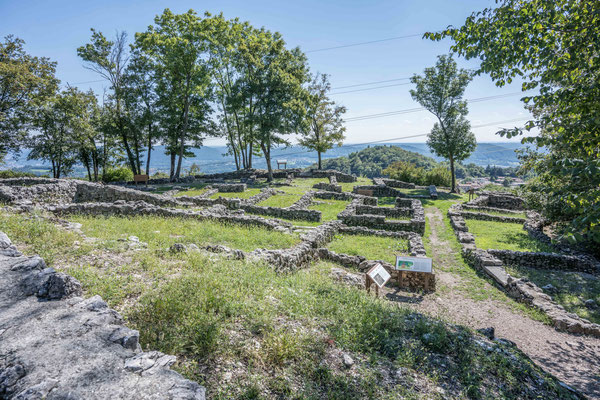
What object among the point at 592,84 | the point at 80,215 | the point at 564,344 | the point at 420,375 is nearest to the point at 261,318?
the point at 420,375

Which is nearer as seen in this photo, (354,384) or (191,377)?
(191,377)

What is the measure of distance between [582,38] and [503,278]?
779 cm

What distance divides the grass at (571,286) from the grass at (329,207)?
966cm

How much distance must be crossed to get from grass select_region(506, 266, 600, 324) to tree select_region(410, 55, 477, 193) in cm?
2161

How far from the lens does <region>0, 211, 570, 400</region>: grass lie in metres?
3.88

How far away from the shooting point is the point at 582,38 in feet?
19.2

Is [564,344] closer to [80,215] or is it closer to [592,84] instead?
[592,84]

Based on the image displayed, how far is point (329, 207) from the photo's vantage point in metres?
21.0

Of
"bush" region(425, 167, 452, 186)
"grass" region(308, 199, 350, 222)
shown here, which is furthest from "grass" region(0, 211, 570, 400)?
"bush" region(425, 167, 452, 186)

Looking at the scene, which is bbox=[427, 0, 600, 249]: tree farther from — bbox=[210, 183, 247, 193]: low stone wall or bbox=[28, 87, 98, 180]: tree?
bbox=[28, 87, 98, 180]: tree

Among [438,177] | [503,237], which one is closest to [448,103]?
[438,177]

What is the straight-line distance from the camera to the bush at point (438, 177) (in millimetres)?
35072

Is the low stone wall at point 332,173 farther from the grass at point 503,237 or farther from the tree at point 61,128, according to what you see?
the tree at point 61,128

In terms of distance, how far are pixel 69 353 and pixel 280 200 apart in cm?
1866
